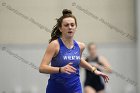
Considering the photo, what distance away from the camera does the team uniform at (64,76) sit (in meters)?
5.46

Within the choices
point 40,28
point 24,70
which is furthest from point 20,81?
point 40,28

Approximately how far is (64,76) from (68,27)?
0.60 metres

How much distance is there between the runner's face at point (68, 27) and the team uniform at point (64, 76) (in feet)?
0.40

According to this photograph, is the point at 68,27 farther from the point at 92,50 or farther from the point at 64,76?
the point at 92,50

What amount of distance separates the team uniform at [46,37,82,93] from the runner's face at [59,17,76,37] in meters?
0.12

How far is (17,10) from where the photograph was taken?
43.8 feet

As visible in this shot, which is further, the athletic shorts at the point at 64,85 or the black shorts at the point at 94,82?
the black shorts at the point at 94,82

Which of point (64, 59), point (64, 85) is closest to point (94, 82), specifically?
point (64, 85)

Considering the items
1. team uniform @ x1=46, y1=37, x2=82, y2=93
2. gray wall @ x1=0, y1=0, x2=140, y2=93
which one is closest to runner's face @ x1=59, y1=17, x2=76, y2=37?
team uniform @ x1=46, y1=37, x2=82, y2=93

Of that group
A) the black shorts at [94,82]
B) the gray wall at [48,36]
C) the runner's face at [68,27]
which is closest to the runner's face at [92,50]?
the black shorts at [94,82]

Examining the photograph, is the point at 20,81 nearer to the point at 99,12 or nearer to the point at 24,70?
the point at 24,70

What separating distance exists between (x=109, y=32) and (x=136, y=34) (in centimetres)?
78

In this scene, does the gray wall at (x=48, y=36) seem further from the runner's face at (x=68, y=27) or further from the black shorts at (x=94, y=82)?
the runner's face at (x=68, y=27)

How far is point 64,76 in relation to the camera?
547cm
